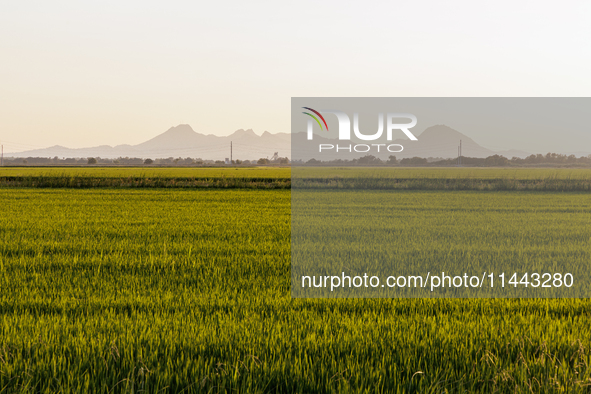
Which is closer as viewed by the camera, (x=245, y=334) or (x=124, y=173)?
(x=245, y=334)

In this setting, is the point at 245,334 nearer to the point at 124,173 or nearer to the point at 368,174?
the point at 368,174

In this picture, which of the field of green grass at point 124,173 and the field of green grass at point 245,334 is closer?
the field of green grass at point 245,334

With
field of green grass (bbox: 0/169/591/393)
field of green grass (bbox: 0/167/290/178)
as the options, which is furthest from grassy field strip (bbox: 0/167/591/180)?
field of green grass (bbox: 0/169/591/393)

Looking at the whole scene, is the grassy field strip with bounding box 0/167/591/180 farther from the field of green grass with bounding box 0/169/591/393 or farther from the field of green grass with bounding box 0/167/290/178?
the field of green grass with bounding box 0/169/591/393

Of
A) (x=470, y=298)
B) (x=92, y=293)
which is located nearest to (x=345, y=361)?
(x=470, y=298)

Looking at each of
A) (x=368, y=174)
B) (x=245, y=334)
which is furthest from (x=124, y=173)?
(x=245, y=334)

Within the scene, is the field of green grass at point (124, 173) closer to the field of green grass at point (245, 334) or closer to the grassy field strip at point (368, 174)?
the grassy field strip at point (368, 174)

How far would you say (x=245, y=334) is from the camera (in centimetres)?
456

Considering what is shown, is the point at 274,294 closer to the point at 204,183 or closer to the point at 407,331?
the point at 407,331

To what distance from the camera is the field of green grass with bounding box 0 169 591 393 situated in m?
3.62

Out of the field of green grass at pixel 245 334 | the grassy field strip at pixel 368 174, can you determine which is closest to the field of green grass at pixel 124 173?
the grassy field strip at pixel 368 174

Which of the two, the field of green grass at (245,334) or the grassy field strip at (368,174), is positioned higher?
the grassy field strip at (368,174)

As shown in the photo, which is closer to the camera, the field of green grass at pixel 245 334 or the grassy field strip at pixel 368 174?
the field of green grass at pixel 245 334

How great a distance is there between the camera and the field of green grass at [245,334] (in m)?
3.62
